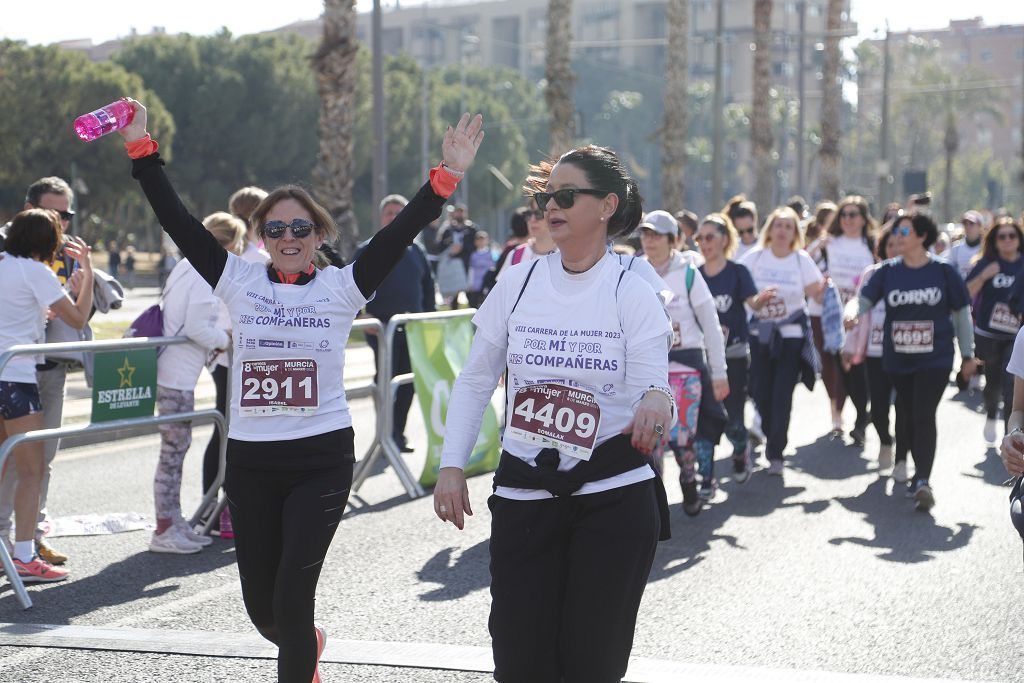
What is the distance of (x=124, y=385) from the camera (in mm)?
7238

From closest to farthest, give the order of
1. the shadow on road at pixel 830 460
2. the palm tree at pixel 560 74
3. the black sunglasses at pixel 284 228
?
the black sunglasses at pixel 284 228 < the shadow on road at pixel 830 460 < the palm tree at pixel 560 74

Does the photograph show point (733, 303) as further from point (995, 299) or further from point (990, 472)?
point (995, 299)

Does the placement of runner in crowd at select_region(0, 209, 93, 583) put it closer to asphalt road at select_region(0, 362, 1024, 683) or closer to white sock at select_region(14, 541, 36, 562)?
white sock at select_region(14, 541, 36, 562)

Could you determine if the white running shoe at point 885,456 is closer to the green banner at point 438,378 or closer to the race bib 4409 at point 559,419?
the green banner at point 438,378

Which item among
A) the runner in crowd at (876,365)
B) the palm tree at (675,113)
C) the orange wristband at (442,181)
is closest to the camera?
the orange wristband at (442,181)

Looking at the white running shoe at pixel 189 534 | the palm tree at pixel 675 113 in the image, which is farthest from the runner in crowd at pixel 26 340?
the palm tree at pixel 675 113

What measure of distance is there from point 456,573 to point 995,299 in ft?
20.3

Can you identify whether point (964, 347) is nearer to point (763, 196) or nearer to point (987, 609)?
point (987, 609)

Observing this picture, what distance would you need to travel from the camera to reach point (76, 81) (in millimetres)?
53156

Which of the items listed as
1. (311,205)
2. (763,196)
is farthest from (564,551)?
(763,196)

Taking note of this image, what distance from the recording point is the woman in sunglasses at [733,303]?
9.38 m

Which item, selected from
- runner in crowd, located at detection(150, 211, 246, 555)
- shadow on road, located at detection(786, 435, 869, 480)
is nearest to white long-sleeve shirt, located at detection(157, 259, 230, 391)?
runner in crowd, located at detection(150, 211, 246, 555)

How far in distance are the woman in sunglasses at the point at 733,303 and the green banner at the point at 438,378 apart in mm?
1730

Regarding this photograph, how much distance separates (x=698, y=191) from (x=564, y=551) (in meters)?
143
